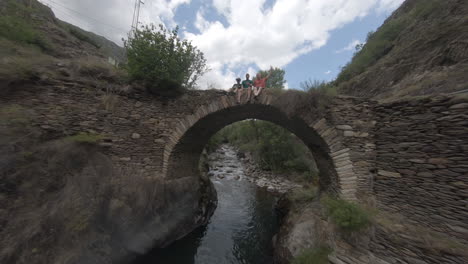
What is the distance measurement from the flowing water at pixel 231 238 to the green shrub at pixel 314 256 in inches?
54.4

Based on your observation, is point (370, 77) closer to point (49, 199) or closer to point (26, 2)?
point (49, 199)

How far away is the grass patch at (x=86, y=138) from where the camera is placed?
3.25m

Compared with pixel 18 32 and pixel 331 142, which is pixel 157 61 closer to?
pixel 18 32

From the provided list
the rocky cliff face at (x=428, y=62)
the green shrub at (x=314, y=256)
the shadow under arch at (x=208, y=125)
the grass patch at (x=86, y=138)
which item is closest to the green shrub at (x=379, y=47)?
the rocky cliff face at (x=428, y=62)

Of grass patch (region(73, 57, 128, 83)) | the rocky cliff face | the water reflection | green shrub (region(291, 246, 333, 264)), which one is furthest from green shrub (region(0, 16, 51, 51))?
the rocky cliff face

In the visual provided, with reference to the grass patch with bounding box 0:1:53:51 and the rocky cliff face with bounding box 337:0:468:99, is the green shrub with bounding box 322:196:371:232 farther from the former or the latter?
the grass patch with bounding box 0:1:53:51

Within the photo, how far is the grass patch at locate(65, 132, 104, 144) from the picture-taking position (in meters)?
3.25

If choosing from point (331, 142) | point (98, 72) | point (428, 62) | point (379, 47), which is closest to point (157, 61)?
point (98, 72)

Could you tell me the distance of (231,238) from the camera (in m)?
4.84

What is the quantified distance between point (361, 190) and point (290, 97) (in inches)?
97.7

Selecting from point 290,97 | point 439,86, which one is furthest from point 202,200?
point 439,86

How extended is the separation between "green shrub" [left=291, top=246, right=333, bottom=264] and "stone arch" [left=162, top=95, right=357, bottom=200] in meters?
1.16

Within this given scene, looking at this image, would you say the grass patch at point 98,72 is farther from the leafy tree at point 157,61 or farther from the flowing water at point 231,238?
the flowing water at point 231,238

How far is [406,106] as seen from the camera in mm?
2902
